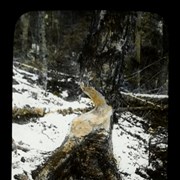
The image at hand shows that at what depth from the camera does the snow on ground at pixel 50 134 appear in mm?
2395

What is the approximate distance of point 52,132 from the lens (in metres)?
2.39

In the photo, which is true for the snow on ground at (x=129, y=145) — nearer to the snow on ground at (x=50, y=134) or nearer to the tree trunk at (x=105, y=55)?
the snow on ground at (x=50, y=134)

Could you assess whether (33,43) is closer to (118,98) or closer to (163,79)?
(118,98)

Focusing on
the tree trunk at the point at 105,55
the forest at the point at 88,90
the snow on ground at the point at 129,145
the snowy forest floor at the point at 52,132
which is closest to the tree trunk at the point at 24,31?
the forest at the point at 88,90

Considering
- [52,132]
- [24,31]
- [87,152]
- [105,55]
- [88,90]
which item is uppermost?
[24,31]

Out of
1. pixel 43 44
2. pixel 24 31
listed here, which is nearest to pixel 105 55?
pixel 43 44

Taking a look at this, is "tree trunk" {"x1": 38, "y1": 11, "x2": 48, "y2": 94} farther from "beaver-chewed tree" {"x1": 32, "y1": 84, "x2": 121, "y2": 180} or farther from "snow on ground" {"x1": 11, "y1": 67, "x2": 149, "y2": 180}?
"beaver-chewed tree" {"x1": 32, "y1": 84, "x2": 121, "y2": 180}

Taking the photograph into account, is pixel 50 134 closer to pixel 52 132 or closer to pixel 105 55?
pixel 52 132

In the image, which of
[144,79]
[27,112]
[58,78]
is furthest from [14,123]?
[144,79]

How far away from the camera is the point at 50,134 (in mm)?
2391

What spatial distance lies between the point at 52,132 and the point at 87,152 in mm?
205

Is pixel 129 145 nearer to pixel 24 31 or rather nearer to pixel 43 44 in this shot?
pixel 43 44

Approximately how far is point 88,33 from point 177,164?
81 centimetres

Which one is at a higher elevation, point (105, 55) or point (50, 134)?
point (105, 55)
